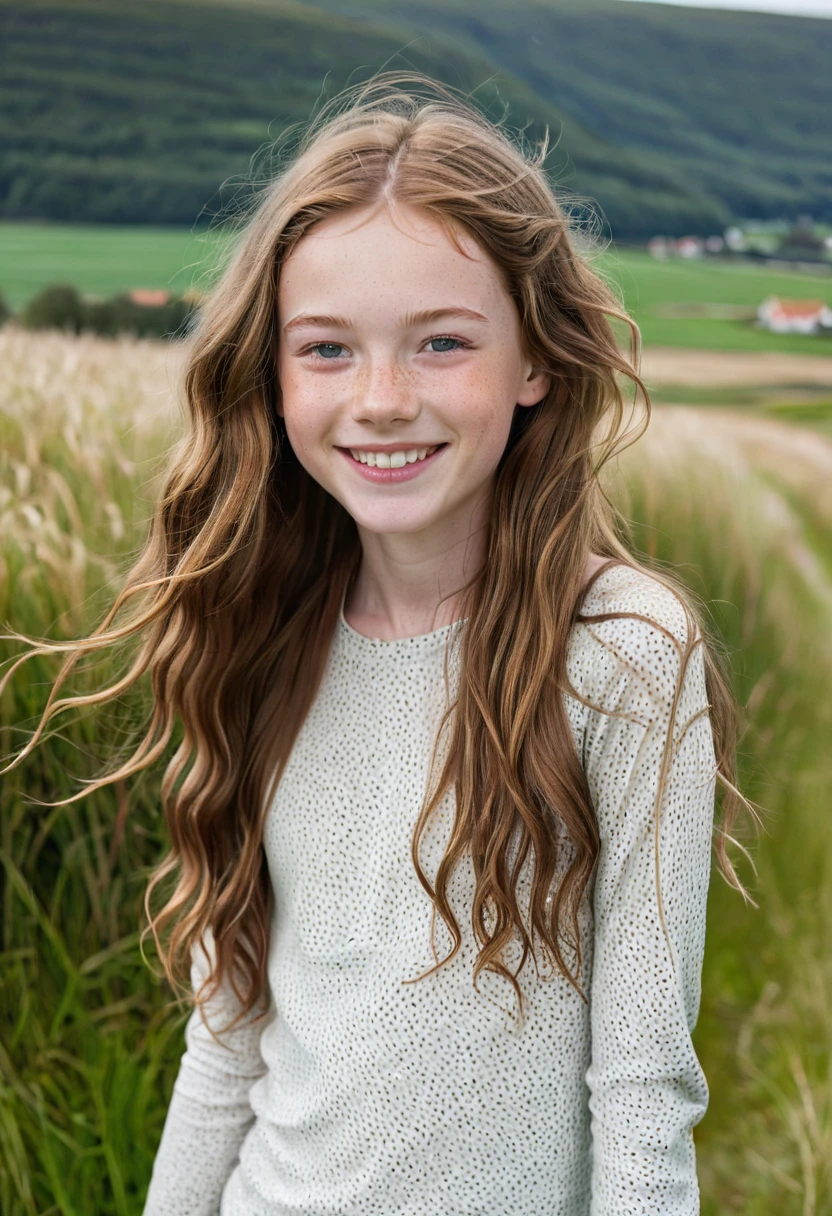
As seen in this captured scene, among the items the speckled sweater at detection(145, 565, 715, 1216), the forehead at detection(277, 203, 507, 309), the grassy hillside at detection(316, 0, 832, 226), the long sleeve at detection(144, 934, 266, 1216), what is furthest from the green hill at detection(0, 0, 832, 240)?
the long sleeve at detection(144, 934, 266, 1216)

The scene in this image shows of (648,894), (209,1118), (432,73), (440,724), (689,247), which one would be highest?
(432,73)

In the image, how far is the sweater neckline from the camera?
116cm

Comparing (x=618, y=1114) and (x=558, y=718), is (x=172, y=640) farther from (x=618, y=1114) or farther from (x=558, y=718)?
(x=618, y=1114)

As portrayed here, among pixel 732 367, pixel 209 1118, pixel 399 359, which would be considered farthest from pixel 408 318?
pixel 732 367

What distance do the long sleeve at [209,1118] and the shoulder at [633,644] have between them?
0.57 m

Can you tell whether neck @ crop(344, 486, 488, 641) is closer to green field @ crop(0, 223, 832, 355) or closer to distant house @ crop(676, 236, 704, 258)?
green field @ crop(0, 223, 832, 355)

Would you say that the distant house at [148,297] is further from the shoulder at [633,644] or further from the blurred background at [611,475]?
the shoulder at [633,644]

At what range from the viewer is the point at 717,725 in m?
1.18

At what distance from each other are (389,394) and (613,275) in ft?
3.40

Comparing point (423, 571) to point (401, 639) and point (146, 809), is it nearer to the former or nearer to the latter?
point (401, 639)

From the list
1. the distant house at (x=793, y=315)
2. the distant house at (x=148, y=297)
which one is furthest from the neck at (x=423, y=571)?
the distant house at (x=793, y=315)

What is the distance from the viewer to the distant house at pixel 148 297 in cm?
208

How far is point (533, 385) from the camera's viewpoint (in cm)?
112

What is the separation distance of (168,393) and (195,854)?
2.80ft
